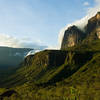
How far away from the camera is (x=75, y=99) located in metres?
169

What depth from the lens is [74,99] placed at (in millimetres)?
165500

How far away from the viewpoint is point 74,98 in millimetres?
165125

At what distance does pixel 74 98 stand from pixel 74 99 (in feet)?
3.20

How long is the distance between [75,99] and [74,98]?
14.2ft
